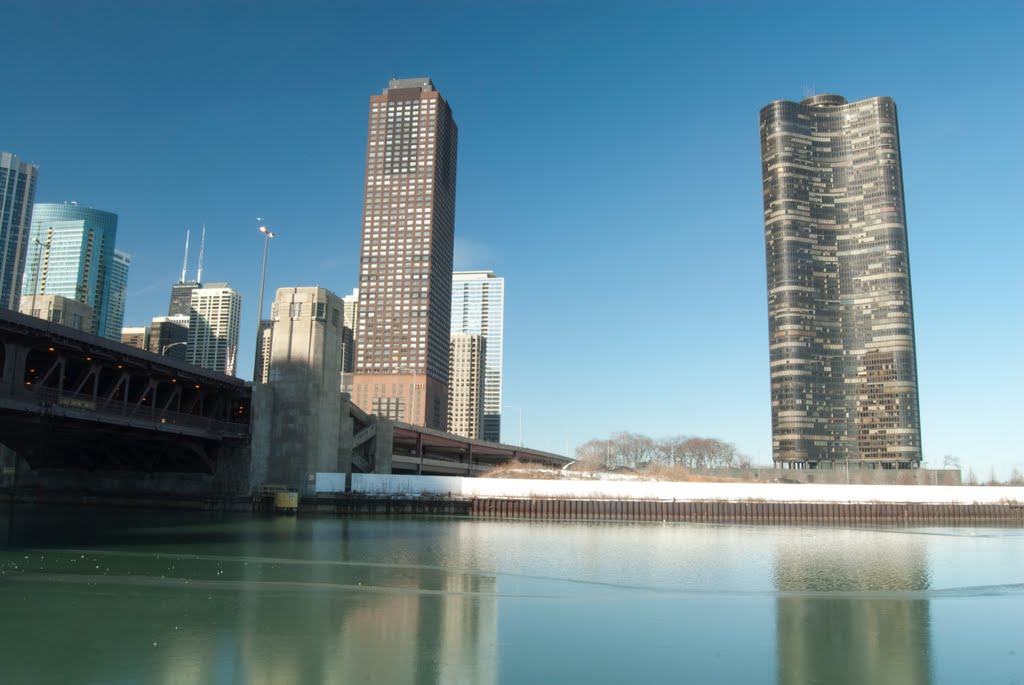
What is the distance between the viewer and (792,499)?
347 feet

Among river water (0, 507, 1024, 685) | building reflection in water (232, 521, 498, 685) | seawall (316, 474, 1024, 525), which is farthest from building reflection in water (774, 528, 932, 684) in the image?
seawall (316, 474, 1024, 525)

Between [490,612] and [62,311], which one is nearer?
[490,612]

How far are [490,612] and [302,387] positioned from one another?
7222cm

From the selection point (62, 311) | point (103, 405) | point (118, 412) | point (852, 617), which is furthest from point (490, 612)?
point (62, 311)

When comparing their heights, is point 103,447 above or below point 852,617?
above

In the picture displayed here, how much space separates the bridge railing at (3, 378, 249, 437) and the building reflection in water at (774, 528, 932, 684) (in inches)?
2227

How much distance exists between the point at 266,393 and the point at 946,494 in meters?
92.7

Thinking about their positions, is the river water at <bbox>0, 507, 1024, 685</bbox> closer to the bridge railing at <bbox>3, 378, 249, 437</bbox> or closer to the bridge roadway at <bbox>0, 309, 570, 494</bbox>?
the bridge railing at <bbox>3, 378, 249, 437</bbox>

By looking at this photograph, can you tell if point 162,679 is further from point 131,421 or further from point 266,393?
point 266,393

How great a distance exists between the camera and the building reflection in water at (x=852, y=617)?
2252cm

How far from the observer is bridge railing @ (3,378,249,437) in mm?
62416

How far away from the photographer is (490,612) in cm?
2995

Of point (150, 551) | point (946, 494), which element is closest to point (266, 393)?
point (150, 551)

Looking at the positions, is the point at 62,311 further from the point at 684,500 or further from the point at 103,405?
the point at 684,500
